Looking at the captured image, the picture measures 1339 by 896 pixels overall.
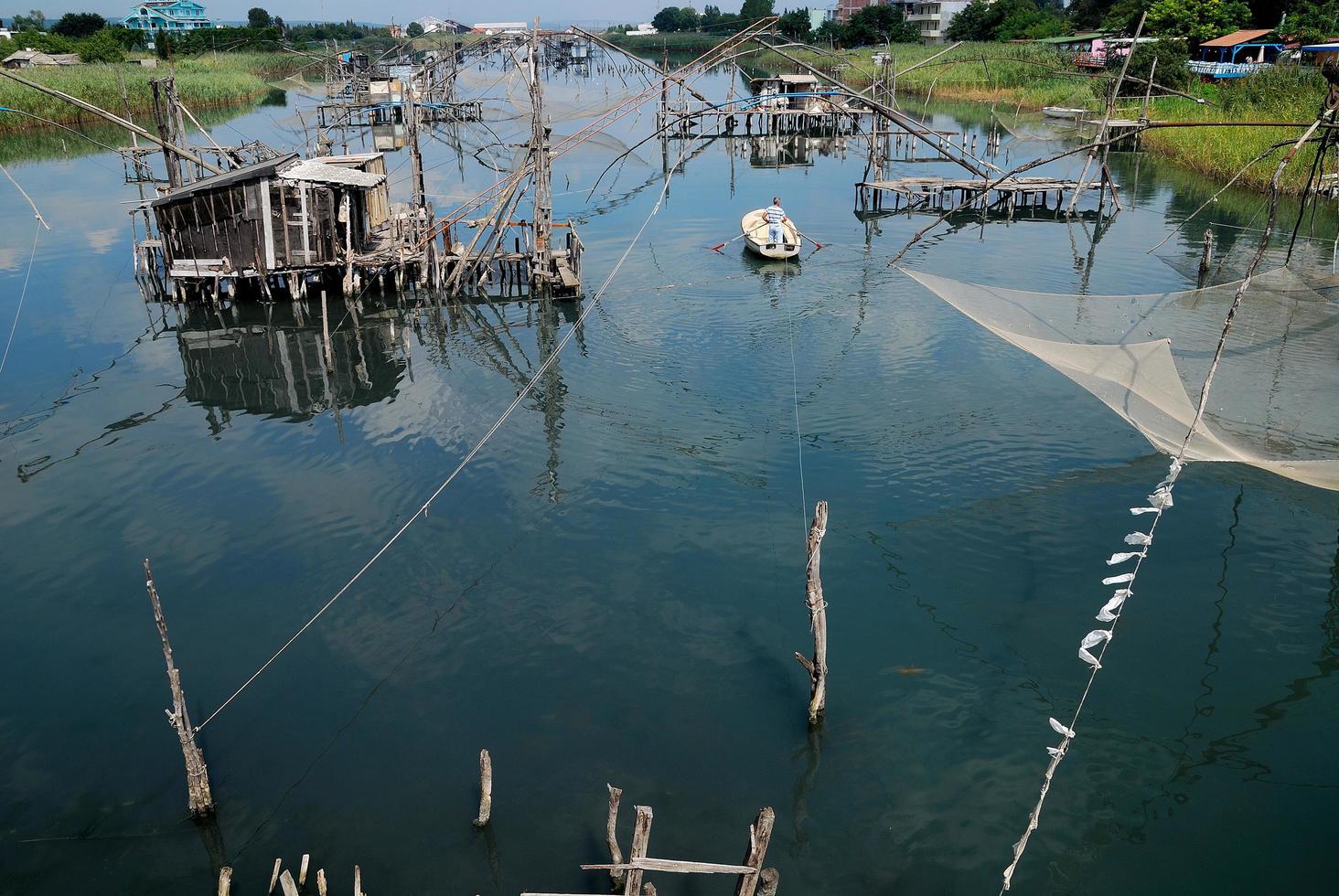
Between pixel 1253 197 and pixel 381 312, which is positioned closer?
pixel 381 312

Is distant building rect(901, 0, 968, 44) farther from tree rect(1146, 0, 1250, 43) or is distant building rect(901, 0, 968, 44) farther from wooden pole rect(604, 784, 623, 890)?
wooden pole rect(604, 784, 623, 890)

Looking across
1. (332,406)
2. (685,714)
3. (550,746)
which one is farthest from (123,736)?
(332,406)

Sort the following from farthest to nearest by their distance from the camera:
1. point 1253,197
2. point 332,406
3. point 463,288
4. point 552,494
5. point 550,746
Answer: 1. point 1253,197
2. point 463,288
3. point 332,406
4. point 552,494
5. point 550,746

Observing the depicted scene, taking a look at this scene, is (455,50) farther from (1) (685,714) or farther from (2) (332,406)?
(1) (685,714)

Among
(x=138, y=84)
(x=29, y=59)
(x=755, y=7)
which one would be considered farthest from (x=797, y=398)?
(x=755, y=7)

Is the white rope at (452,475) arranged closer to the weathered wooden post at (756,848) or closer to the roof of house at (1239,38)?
the weathered wooden post at (756,848)

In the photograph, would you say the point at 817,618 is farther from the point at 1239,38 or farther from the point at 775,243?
the point at 1239,38

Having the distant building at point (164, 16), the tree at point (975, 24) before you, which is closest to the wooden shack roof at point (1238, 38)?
the tree at point (975, 24)
